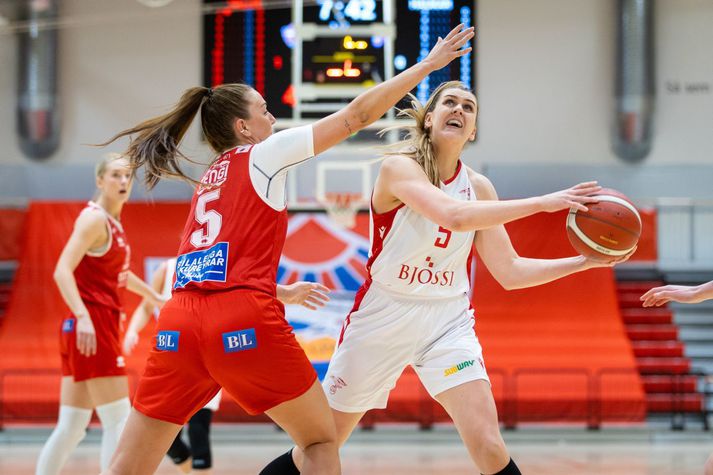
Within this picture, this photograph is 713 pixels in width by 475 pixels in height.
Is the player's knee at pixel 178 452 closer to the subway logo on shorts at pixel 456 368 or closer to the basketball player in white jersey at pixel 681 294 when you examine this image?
the subway logo on shorts at pixel 456 368

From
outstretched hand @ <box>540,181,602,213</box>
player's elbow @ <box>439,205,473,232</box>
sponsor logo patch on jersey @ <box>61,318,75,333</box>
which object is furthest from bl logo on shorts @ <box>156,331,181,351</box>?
sponsor logo patch on jersey @ <box>61,318,75,333</box>

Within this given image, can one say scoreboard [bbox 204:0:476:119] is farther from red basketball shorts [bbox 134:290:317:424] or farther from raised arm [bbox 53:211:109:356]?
red basketball shorts [bbox 134:290:317:424]

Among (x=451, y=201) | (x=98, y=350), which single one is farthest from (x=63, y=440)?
(x=451, y=201)

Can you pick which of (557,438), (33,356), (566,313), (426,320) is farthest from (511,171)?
(426,320)

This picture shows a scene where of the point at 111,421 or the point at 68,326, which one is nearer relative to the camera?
the point at 111,421

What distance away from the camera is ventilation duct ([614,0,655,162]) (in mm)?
13845

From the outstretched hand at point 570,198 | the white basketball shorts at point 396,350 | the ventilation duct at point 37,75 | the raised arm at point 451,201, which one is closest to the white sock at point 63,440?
the white basketball shorts at point 396,350

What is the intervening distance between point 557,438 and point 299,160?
25.9ft

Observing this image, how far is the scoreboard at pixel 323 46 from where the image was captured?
1039cm

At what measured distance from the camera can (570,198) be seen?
327 centimetres

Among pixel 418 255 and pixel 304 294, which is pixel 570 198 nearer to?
pixel 418 255

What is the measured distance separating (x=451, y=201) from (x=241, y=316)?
0.97m

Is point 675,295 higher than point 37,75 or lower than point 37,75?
lower

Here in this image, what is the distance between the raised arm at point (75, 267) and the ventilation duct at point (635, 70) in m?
10.3
